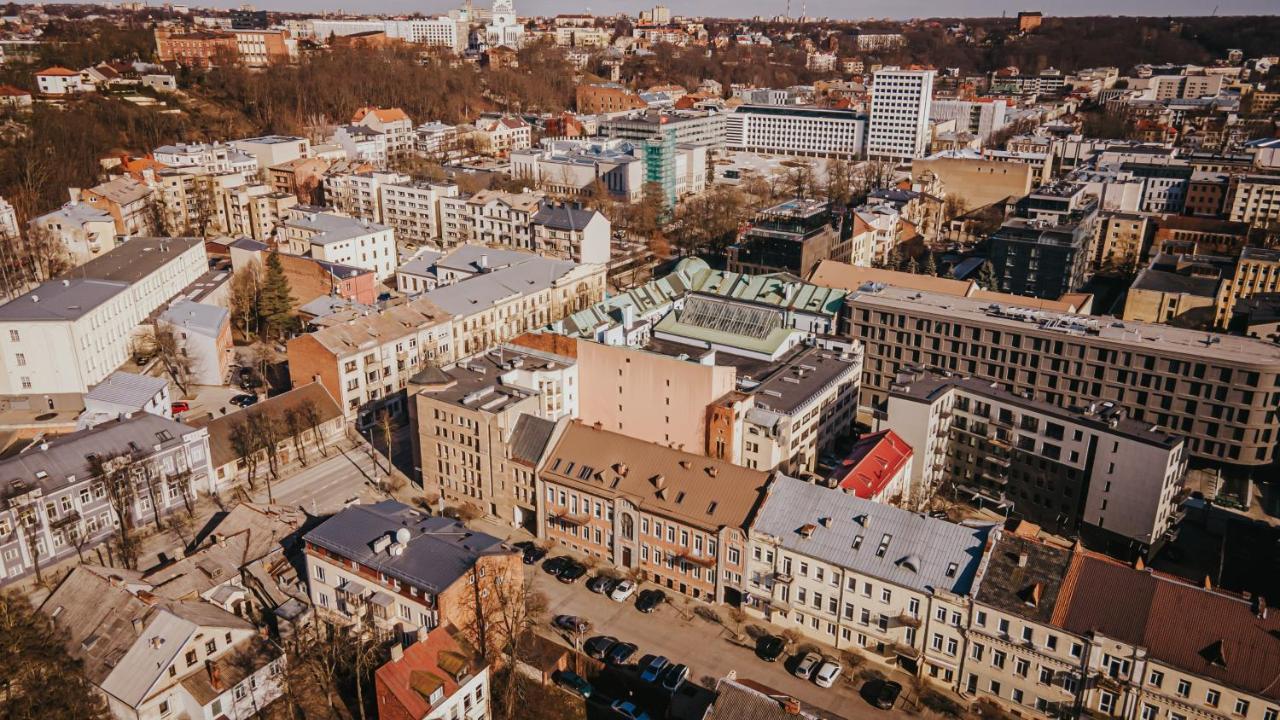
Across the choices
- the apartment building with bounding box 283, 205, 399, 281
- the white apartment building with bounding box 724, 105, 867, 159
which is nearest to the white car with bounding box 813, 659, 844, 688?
the apartment building with bounding box 283, 205, 399, 281

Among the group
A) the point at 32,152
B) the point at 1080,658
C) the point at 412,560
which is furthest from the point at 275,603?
the point at 32,152

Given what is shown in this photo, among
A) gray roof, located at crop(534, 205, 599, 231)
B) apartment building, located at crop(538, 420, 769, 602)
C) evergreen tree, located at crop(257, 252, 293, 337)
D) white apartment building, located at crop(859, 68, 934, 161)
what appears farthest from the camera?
white apartment building, located at crop(859, 68, 934, 161)

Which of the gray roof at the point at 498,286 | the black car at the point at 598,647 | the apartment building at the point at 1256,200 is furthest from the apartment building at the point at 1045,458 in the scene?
the apartment building at the point at 1256,200

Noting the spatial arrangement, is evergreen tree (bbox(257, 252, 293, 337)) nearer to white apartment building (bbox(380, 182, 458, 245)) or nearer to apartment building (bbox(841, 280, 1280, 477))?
white apartment building (bbox(380, 182, 458, 245))

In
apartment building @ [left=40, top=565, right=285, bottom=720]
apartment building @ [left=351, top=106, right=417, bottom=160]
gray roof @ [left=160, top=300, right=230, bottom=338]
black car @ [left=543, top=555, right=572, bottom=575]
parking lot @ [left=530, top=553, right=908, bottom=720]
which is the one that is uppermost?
apartment building @ [left=351, top=106, right=417, bottom=160]

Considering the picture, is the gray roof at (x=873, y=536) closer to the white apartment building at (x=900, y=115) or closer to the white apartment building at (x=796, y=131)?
the white apartment building at (x=900, y=115)
